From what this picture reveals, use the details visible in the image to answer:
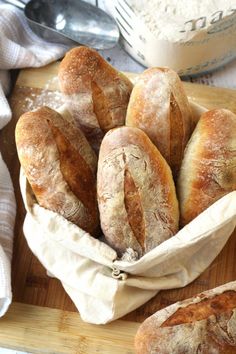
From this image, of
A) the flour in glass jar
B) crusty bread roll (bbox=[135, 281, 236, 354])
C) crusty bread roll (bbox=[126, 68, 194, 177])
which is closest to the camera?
crusty bread roll (bbox=[135, 281, 236, 354])

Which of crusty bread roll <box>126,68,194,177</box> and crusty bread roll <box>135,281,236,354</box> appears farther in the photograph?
crusty bread roll <box>126,68,194,177</box>

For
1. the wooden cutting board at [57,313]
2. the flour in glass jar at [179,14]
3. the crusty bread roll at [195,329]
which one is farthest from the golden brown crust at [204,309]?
the flour in glass jar at [179,14]

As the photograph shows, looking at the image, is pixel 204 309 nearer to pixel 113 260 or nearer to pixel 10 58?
pixel 113 260

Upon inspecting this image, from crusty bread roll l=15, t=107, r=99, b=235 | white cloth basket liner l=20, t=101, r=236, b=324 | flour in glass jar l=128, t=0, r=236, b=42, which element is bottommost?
white cloth basket liner l=20, t=101, r=236, b=324

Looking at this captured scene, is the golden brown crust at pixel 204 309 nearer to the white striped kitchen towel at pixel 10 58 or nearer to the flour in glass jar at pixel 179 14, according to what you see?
the white striped kitchen towel at pixel 10 58

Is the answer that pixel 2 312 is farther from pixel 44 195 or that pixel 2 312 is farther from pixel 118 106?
pixel 118 106

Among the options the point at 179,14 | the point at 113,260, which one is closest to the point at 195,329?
the point at 113,260

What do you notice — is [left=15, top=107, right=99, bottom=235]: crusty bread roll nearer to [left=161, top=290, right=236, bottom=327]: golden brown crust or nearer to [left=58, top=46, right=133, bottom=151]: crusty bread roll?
[left=58, top=46, right=133, bottom=151]: crusty bread roll

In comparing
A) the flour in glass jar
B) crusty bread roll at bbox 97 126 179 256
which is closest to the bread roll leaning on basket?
crusty bread roll at bbox 97 126 179 256

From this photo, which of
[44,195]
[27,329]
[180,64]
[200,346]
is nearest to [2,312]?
[27,329]
